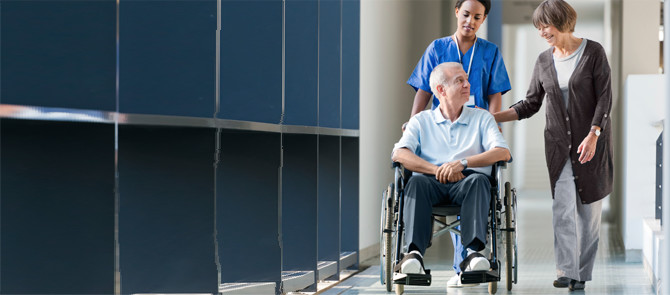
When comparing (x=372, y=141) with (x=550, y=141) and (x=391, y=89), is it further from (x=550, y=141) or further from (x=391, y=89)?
(x=550, y=141)

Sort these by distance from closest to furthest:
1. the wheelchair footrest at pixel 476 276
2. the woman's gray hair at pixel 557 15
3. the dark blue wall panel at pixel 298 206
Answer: the wheelchair footrest at pixel 476 276 → the woman's gray hair at pixel 557 15 → the dark blue wall panel at pixel 298 206

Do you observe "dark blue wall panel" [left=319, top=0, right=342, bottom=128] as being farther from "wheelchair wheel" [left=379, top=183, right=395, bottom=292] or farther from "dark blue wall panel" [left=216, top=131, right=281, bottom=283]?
"wheelchair wheel" [left=379, top=183, right=395, bottom=292]

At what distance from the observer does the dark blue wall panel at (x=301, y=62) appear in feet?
11.2

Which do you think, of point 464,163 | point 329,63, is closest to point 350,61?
point 329,63

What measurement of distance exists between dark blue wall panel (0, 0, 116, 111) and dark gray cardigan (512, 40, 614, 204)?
2.04 meters

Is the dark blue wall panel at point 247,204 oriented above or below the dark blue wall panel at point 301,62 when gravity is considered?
below

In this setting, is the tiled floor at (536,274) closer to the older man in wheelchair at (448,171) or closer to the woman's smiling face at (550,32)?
the older man in wheelchair at (448,171)

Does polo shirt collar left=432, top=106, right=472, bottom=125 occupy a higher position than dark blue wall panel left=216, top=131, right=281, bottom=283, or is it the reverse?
polo shirt collar left=432, top=106, right=472, bottom=125

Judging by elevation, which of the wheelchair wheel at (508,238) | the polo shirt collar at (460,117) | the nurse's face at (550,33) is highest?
the nurse's face at (550,33)

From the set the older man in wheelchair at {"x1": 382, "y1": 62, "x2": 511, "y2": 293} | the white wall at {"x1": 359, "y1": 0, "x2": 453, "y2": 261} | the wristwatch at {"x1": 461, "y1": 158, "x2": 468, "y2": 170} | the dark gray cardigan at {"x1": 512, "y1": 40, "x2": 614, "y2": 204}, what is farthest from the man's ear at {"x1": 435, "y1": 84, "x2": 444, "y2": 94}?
the white wall at {"x1": 359, "y1": 0, "x2": 453, "y2": 261}

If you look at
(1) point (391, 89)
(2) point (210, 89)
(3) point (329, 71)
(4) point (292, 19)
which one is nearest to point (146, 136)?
(2) point (210, 89)

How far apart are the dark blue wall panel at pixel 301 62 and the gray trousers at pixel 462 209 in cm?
73

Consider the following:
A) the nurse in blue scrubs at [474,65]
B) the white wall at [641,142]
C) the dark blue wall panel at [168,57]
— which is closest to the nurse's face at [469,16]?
the nurse in blue scrubs at [474,65]

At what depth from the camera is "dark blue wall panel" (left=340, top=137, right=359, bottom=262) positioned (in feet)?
13.9
